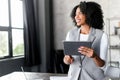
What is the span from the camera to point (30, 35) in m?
4.51

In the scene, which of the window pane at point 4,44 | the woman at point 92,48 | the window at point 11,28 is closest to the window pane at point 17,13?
the window at point 11,28

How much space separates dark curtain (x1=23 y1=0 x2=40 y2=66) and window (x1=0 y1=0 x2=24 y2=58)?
15 centimetres

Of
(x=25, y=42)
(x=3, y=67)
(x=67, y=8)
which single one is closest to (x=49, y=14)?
(x=67, y=8)

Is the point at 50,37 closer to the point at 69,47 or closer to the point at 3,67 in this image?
the point at 3,67

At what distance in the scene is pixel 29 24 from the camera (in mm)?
4465

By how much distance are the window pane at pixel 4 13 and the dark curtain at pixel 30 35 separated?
17.2 inches

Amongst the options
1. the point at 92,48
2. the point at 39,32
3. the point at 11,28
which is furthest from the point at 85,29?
the point at 39,32

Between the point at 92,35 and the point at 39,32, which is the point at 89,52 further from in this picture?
the point at 39,32

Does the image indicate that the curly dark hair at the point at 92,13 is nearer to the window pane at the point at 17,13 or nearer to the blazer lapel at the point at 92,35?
the blazer lapel at the point at 92,35

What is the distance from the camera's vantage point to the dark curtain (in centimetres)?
441

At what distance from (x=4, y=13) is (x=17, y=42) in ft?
2.31

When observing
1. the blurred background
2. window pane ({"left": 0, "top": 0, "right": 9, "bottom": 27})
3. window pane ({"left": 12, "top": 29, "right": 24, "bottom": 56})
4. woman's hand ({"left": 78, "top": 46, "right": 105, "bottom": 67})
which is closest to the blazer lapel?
woman's hand ({"left": 78, "top": 46, "right": 105, "bottom": 67})

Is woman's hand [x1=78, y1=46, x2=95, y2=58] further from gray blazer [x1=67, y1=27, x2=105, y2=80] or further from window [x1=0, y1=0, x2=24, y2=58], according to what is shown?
window [x1=0, y1=0, x2=24, y2=58]

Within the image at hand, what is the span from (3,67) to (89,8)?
103 inches
